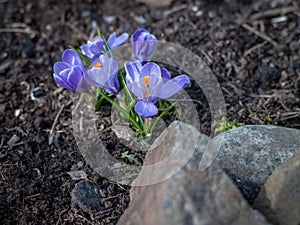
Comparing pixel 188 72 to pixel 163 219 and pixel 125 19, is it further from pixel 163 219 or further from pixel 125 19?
pixel 163 219

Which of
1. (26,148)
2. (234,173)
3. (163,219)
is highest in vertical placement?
(163,219)

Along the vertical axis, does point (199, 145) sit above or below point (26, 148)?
above

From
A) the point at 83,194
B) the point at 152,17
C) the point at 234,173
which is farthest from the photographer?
the point at 152,17

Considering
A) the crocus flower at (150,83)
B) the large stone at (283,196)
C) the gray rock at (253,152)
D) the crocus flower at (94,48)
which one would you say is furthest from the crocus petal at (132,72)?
the large stone at (283,196)

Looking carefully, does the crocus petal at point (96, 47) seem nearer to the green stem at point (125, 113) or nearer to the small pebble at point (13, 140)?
the green stem at point (125, 113)

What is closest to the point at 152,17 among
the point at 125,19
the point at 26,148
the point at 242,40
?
the point at 125,19

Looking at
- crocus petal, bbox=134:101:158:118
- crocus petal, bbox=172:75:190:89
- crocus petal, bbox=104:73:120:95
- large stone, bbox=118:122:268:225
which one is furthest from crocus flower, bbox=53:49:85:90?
large stone, bbox=118:122:268:225

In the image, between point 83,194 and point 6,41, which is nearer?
point 83,194
